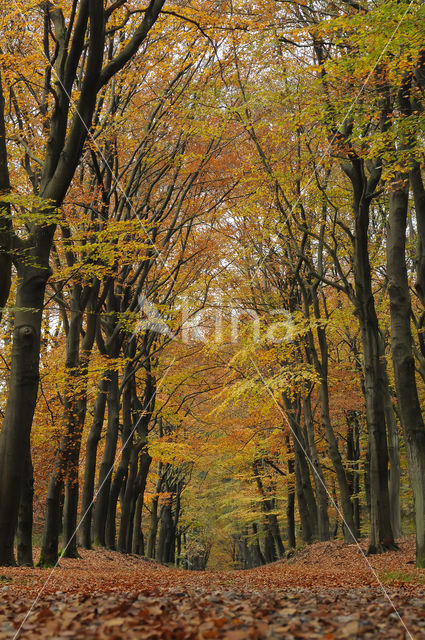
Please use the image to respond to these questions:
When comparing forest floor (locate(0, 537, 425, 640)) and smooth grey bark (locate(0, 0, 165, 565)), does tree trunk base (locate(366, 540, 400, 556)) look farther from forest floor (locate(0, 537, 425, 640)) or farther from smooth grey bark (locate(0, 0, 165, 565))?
smooth grey bark (locate(0, 0, 165, 565))

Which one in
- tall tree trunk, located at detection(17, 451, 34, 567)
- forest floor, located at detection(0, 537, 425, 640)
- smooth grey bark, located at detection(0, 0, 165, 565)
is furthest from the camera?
tall tree trunk, located at detection(17, 451, 34, 567)

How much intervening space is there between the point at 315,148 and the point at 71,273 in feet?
27.7

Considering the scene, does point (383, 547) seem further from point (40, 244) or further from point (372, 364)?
point (40, 244)

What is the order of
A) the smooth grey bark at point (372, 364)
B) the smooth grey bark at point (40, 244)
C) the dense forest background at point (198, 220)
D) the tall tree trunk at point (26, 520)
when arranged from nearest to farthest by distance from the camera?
the smooth grey bark at point (40, 244), the dense forest background at point (198, 220), the tall tree trunk at point (26, 520), the smooth grey bark at point (372, 364)

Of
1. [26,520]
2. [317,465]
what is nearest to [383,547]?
[317,465]

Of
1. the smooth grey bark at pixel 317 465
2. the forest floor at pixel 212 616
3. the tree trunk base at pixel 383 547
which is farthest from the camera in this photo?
the smooth grey bark at pixel 317 465

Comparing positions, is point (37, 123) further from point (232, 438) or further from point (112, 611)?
point (232, 438)

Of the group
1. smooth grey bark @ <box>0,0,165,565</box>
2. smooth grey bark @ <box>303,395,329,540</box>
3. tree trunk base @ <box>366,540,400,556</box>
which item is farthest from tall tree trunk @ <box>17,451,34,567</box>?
smooth grey bark @ <box>303,395,329,540</box>

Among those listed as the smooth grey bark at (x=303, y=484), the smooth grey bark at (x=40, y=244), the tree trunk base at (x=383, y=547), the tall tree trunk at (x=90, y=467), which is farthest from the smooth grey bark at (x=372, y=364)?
the tall tree trunk at (x=90, y=467)

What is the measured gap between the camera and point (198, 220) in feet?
64.2

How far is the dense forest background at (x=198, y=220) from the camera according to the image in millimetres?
8812

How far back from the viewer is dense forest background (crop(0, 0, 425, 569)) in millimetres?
8812

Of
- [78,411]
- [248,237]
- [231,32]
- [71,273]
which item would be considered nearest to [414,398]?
[71,273]

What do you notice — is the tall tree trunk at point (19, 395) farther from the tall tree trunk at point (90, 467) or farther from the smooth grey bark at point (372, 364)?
the smooth grey bark at point (372, 364)
